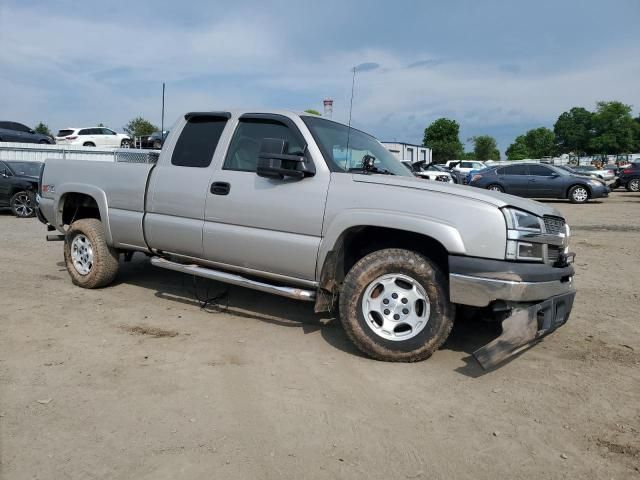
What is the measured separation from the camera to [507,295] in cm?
353

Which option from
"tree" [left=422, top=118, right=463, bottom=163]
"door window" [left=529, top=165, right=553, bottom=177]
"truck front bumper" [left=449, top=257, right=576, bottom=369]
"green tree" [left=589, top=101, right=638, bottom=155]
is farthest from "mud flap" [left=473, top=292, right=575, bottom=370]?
"green tree" [left=589, top=101, right=638, bottom=155]

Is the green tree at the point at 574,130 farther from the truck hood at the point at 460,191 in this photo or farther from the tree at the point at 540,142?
the truck hood at the point at 460,191

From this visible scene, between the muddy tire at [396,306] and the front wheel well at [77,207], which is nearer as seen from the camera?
the muddy tire at [396,306]

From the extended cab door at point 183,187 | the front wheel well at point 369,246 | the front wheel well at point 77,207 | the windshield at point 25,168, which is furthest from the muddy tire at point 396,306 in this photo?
the windshield at point 25,168

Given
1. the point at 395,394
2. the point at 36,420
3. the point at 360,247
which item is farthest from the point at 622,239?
the point at 36,420

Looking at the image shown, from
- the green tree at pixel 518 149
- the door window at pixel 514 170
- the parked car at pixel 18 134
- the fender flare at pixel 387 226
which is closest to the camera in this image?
the fender flare at pixel 387 226

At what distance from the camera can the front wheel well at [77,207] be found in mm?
6062

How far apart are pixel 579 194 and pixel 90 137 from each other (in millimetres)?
23343

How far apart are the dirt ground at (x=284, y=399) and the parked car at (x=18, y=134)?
23.9m

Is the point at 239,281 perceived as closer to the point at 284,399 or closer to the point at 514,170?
the point at 284,399

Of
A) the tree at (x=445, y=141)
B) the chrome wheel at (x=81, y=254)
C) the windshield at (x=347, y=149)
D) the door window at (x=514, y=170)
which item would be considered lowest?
the chrome wheel at (x=81, y=254)

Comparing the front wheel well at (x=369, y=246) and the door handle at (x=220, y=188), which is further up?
the door handle at (x=220, y=188)

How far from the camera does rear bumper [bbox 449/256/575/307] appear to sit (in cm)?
354

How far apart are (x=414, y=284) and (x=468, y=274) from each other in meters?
0.44
